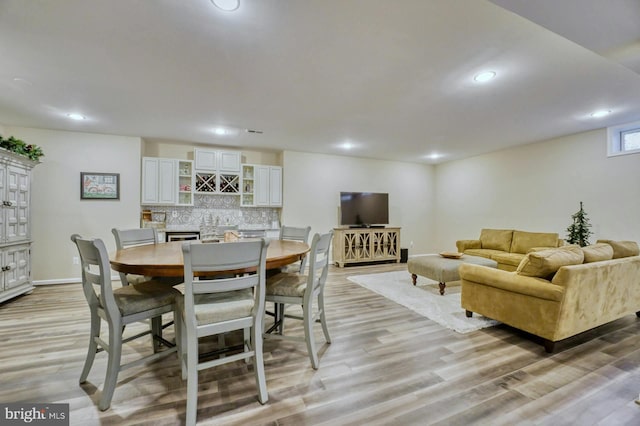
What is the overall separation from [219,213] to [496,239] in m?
5.44

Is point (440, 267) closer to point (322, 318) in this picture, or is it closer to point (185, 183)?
point (322, 318)

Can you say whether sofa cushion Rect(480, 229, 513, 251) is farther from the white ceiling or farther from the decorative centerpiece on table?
the decorative centerpiece on table

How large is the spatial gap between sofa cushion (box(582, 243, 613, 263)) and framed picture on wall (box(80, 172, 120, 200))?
626cm

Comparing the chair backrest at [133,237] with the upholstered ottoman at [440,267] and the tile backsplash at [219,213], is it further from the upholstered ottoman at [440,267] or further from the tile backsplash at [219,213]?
the upholstered ottoman at [440,267]

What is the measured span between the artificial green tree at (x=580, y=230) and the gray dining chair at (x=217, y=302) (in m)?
4.98

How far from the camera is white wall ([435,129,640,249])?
3.98m

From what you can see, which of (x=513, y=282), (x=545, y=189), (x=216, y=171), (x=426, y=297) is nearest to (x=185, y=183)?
(x=216, y=171)

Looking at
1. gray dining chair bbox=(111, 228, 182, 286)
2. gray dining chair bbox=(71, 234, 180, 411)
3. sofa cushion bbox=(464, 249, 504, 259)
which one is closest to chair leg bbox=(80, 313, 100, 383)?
gray dining chair bbox=(71, 234, 180, 411)

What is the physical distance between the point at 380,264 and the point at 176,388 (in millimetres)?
4826

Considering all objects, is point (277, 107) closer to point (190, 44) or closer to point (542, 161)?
point (190, 44)

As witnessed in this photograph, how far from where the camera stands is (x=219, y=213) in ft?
17.8

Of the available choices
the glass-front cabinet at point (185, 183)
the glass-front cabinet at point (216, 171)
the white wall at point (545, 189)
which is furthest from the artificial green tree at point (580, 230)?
the glass-front cabinet at point (185, 183)

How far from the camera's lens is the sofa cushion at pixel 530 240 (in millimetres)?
4379

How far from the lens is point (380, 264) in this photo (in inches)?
235
